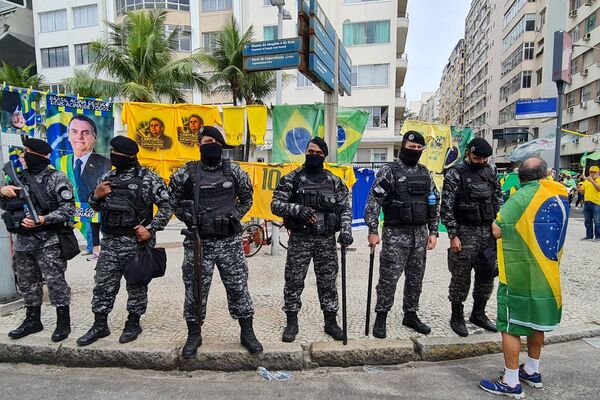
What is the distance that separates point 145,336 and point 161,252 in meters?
0.90

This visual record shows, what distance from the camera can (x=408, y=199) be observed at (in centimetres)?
368

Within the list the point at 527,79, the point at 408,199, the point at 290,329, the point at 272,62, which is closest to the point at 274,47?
the point at 272,62

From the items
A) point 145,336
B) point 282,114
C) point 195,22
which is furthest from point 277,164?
point 195,22

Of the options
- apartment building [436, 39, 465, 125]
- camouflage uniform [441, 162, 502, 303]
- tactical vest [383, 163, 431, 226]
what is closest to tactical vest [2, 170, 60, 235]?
tactical vest [383, 163, 431, 226]

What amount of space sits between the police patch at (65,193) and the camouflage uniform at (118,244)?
0.28 m

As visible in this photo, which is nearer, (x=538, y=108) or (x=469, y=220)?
(x=469, y=220)

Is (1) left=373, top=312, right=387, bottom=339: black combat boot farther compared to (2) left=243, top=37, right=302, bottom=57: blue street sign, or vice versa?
(2) left=243, top=37, right=302, bottom=57: blue street sign

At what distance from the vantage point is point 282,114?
7.73m

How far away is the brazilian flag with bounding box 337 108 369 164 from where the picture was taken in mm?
8492

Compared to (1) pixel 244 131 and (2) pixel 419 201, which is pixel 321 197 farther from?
(1) pixel 244 131

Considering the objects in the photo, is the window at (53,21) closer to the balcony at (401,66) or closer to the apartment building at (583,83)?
the balcony at (401,66)

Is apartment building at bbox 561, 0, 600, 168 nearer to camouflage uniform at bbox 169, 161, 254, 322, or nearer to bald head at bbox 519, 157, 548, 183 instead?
bald head at bbox 519, 157, 548, 183

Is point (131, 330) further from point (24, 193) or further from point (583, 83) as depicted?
point (583, 83)

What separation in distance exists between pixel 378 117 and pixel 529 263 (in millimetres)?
25251
